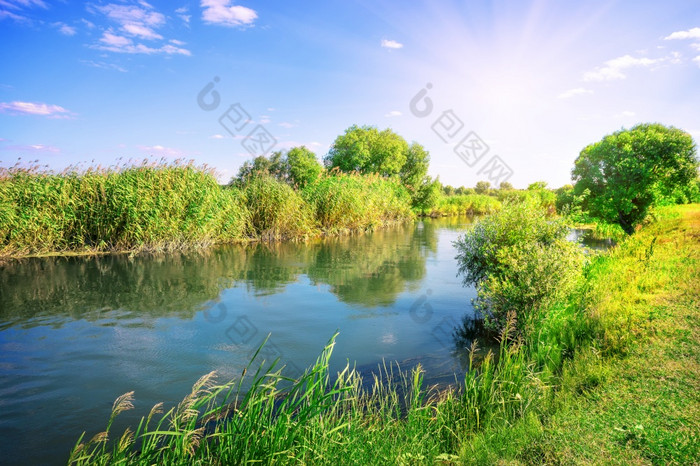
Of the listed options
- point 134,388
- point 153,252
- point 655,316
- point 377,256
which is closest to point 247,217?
point 153,252

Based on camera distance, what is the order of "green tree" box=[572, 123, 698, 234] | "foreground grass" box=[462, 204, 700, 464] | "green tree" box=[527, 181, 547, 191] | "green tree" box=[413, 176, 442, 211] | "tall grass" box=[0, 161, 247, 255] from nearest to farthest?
"foreground grass" box=[462, 204, 700, 464], "green tree" box=[527, 181, 547, 191], "green tree" box=[572, 123, 698, 234], "tall grass" box=[0, 161, 247, 255], "green tree" box=[413, 176, 442, 211]

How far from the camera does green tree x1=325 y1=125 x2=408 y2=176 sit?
51969 mm

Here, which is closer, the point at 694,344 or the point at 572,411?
the point at 572,411

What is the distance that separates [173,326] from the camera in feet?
27.9

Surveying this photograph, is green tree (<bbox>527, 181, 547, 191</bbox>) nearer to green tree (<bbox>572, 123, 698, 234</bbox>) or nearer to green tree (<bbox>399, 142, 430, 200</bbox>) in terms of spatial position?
green tree (<bbox>572, 123, 698, 234</bbox>)

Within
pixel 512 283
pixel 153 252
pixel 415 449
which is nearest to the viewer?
pixel 415 449

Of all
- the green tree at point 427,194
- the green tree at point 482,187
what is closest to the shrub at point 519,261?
the green tree at point 427,194

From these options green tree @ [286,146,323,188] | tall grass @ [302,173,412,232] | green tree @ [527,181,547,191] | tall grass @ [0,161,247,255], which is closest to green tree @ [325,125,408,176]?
green tree @ [286,146,323,188]

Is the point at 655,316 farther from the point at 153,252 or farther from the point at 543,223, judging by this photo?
the point at 153,252

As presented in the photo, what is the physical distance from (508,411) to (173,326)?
275 inches

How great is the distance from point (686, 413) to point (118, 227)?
62.9 ft

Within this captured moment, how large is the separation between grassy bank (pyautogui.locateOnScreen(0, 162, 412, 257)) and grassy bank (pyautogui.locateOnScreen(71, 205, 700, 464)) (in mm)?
13384

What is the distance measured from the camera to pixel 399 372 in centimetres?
614

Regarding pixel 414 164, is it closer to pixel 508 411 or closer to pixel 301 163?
pixel 301 163
